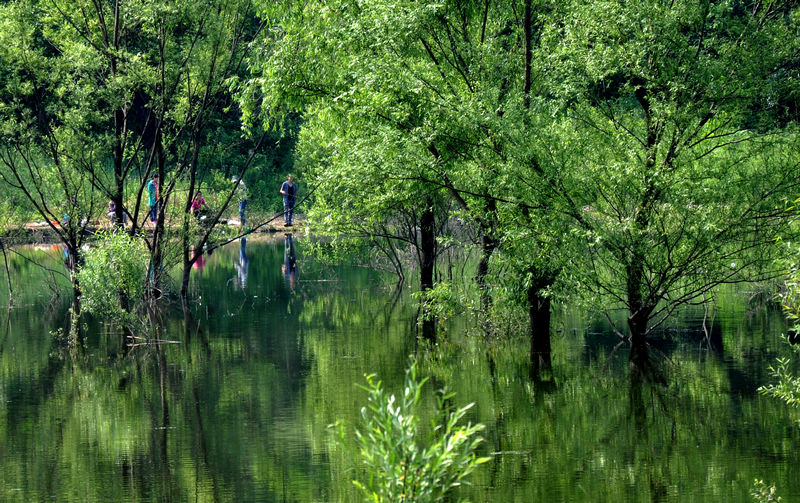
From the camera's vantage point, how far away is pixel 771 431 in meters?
12.4

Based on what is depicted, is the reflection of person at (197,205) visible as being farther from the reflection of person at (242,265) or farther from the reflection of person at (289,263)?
the reflection of person at (289,263)

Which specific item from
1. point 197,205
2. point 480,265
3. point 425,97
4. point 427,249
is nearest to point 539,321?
point 480,265

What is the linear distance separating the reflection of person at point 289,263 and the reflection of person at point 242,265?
1.27 meters

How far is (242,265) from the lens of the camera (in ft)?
121

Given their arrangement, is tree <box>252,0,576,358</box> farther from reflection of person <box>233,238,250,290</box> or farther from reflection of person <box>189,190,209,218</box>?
reflection of person <box>233,238,250,290</box>

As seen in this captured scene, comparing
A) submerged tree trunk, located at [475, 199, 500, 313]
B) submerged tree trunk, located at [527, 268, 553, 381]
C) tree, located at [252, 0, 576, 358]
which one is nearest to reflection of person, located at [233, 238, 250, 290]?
tree, located at [252, 0, 576, 358]

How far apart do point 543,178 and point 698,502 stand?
7400 mm

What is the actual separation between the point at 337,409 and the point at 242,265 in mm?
23442

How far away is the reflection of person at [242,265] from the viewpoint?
31.7 meters

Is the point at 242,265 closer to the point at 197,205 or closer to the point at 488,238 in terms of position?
the point at 197,205

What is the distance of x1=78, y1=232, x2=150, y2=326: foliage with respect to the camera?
789 inches

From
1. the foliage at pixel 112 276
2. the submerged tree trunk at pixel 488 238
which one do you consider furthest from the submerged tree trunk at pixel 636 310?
the foliage at pixel 112 276

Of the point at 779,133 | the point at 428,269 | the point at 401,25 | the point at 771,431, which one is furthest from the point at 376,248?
the point at 771,431

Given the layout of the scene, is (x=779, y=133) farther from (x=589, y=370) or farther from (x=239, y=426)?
(x=239, y=426)
